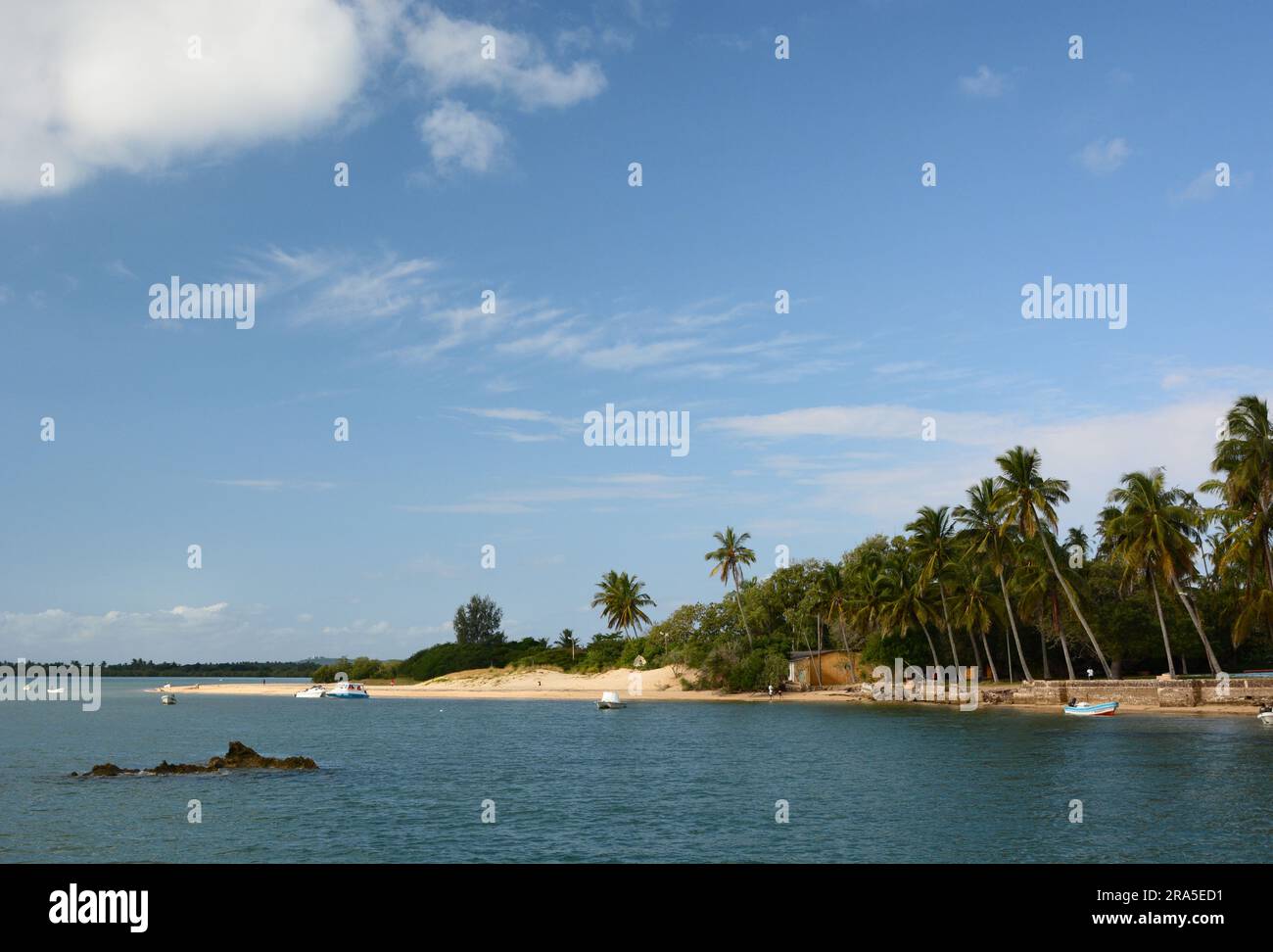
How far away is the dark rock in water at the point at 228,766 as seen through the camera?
147 ft

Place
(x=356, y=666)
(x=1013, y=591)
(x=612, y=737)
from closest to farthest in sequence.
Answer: (x=612, y=737) < (x=1013, y=591) < (x=356, y=666)

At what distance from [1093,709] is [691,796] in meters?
42.6

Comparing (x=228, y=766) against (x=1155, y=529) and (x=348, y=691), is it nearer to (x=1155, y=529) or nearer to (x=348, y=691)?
(x=1155, y=529)

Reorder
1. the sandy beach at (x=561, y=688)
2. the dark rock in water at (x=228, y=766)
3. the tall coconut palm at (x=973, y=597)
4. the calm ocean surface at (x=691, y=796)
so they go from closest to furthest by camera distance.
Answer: the calm ocean surface at (x=691, y=796) < the dark rock in water at (x=228, y=766) < the tall coconut palm at (x=973, y=597) < the sandy beach at (x=561, y=688)

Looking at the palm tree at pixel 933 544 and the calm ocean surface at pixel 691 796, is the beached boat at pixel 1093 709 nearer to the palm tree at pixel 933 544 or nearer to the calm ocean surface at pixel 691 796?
the calm ocean surface at pixel 691 796

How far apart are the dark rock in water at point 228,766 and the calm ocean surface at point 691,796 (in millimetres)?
1349

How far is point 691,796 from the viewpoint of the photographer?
37.3 metres

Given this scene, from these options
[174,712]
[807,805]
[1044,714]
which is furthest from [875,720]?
[174,712]

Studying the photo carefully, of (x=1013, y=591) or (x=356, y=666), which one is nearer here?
(x=1013, y=591)

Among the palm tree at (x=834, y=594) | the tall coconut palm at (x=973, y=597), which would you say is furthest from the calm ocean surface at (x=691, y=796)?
the palm tree at (x=834, y=594)

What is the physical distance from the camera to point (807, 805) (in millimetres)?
34281
